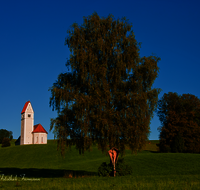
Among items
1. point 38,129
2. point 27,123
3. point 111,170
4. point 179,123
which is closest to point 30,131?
point 38,129

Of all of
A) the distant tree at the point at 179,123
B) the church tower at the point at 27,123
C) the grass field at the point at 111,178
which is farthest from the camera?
the church tower at the point at 27,123

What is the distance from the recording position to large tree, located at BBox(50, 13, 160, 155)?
20.7 metres

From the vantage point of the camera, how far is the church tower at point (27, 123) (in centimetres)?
10825

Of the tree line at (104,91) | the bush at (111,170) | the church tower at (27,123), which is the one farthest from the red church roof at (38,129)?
the bush at (111,170)

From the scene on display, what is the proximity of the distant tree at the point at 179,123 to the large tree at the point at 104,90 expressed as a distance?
128 feet

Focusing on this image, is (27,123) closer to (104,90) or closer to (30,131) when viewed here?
(30,131)

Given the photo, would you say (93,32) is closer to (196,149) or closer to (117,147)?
(117,147)

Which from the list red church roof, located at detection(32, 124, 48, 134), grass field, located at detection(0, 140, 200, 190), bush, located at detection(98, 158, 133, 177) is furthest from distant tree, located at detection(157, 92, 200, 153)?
red church roof, located at detection(32, 124, 48, 134)

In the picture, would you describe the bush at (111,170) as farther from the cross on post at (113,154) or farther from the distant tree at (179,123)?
the distant tree at (179,123)

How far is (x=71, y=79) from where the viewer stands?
2384cm

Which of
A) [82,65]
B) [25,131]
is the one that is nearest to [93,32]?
[82,65]

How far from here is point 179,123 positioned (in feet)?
196

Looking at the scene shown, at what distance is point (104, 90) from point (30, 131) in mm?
95758

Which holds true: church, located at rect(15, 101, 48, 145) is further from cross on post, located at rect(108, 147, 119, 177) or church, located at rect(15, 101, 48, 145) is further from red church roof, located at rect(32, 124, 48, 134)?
cross on post, located at rect(108, 147, 119, 177)
